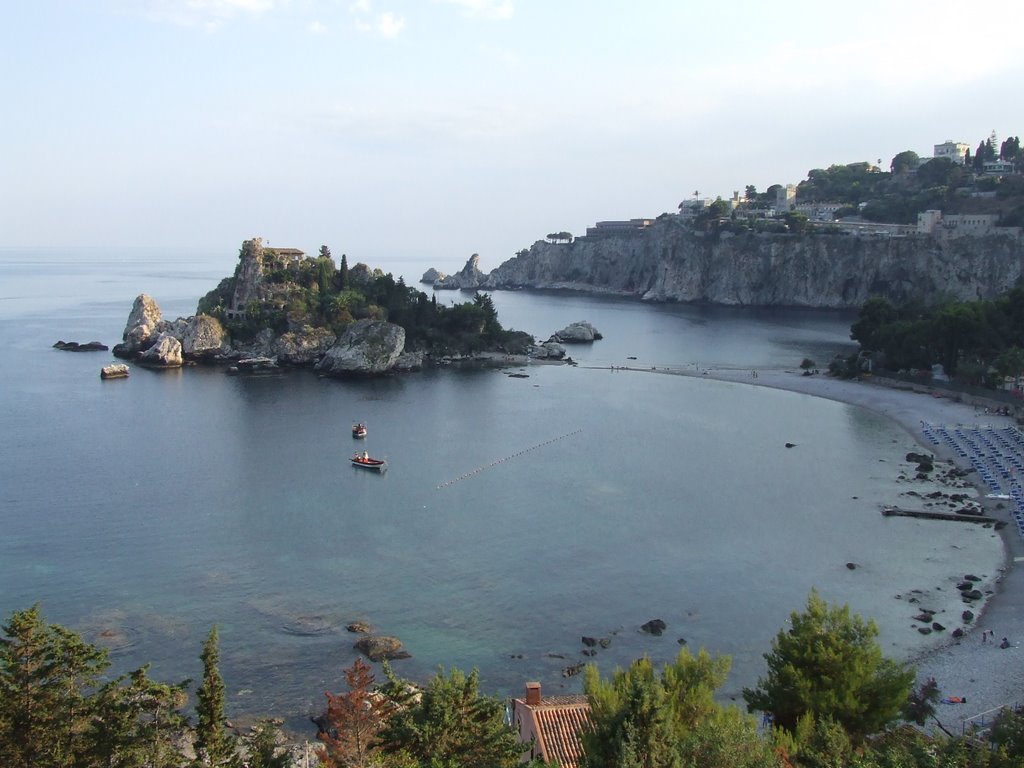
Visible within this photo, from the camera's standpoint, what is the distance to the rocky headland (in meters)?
125

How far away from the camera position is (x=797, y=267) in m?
143

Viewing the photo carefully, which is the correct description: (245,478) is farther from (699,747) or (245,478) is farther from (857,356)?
(857,356)

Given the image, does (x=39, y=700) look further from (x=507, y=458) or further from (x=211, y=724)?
(x=507, y=458)

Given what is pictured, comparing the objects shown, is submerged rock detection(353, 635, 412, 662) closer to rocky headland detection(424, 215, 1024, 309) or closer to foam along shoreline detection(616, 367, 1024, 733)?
foam along shoreline detection(616, 367, 1024, 733)

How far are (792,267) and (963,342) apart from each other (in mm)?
77889

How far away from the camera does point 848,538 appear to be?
124 ft

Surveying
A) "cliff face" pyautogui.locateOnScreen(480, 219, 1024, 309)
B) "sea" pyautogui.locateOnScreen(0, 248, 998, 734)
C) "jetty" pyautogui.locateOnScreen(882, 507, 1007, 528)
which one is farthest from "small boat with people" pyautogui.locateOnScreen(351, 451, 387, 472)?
"cliff face" pyautogui.locateOnScreen(480, 219, 1024, 309)

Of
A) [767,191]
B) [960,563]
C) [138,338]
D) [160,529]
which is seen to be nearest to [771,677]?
[960,563]

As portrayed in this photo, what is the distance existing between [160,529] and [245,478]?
868 centimetres

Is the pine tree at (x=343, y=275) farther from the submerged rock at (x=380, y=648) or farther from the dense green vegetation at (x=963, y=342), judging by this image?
the submerged rock at (x=380, y=648)

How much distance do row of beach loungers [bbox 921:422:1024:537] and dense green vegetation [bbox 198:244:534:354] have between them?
149ft

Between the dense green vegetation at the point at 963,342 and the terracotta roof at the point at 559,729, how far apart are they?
2030 inches

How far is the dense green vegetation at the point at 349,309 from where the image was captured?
86.2 metres

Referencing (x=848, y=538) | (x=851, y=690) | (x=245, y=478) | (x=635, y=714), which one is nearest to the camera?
(x=635, y=714)
